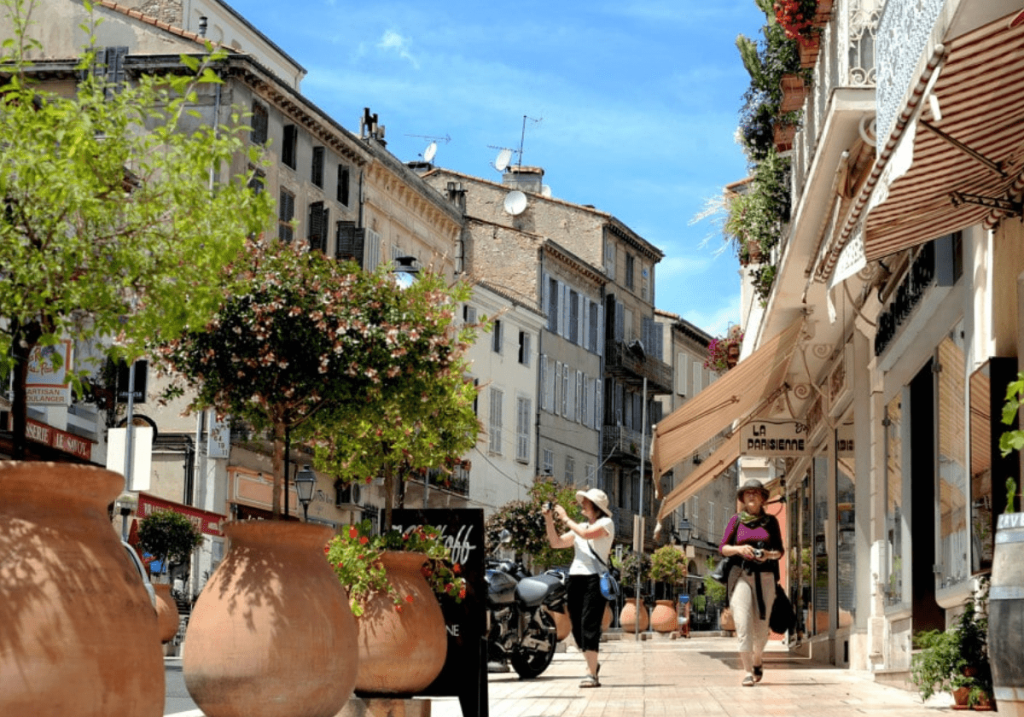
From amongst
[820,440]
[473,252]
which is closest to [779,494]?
[820,440]

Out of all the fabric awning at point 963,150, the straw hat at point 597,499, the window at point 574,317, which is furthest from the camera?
the window at point 574,317

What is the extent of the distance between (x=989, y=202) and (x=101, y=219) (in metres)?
5.07

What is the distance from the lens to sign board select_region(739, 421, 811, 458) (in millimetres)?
23484

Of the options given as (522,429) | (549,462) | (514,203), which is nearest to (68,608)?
(522,429)

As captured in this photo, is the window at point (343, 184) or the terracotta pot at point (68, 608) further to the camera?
the window at point (343, 184)

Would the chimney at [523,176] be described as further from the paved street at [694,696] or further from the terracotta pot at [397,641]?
the terracotta pot at [397,641]

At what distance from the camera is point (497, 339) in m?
57.5

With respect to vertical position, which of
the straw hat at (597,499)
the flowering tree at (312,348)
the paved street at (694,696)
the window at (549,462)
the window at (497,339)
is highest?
the window at (497,339)

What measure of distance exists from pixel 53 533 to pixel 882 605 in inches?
476

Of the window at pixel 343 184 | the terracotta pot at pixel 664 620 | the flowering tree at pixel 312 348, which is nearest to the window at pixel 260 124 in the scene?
the window at pixel 343 184

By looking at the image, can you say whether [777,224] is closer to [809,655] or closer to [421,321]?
[809,655]

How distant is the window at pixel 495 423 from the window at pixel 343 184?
490 inches

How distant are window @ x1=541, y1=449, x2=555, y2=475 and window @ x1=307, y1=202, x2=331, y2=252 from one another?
19.5 metres

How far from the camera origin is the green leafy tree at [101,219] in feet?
18.3
